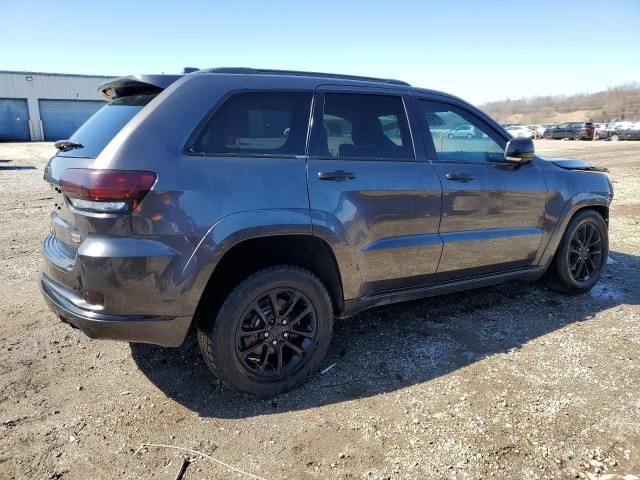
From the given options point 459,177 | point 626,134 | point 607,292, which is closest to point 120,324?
point 459,177

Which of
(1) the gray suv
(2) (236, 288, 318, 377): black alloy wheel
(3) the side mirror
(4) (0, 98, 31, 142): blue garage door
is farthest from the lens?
(4) (0, 98, 31, 142): blue garage door

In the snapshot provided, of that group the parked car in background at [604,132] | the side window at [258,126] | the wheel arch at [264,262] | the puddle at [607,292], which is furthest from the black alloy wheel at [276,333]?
the parked car in background at [604,132]

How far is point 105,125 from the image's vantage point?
114 inches

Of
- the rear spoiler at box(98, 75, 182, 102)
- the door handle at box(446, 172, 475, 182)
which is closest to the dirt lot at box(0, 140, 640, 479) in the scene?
the door handle at box(446, 172, 475, 182)

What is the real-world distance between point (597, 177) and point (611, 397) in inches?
97.2

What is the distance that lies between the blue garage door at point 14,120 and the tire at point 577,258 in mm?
45347

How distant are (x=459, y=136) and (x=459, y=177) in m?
0.47

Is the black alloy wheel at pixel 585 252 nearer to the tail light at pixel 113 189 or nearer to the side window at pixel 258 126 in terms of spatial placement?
the side window at pixel 258 126

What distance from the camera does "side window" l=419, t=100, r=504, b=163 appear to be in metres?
3.62

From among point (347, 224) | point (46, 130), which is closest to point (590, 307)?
point (347, 224)

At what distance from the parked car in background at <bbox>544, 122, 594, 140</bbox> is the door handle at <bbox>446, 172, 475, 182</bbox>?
42.2 metres

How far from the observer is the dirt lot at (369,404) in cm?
239

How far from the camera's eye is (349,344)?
12.0 ft

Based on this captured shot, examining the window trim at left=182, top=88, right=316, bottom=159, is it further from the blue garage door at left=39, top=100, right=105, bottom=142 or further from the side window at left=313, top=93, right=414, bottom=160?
the blue garage door at left=39, top=100, right=105, bottom=142
